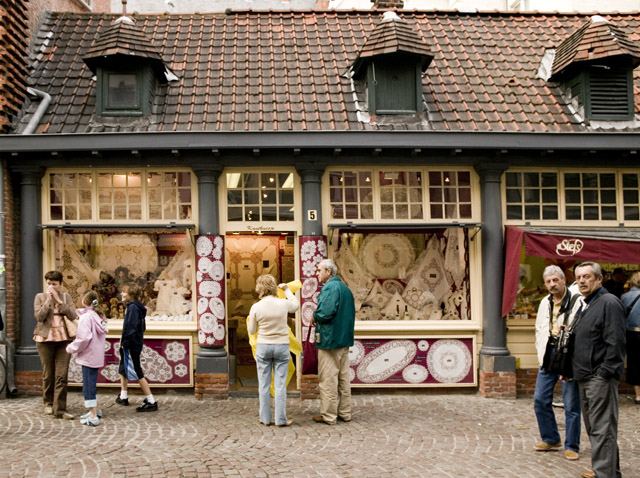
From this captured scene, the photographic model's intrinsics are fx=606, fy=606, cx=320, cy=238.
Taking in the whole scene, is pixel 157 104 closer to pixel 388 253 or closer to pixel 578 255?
pixel 388 253

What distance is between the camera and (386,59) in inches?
360

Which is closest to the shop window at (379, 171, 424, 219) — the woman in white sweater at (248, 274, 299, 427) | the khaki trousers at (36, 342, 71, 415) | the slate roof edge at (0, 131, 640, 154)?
the slate roof edge at (0, 131, 640, 154)

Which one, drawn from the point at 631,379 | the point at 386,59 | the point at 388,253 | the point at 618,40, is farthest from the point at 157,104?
the point at 631,379

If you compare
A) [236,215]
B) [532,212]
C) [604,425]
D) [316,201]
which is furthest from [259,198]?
[604,425]

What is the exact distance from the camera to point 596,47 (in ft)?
29.8

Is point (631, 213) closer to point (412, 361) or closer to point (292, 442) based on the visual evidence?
point (412, 361)

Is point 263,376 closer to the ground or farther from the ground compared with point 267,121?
closer to the ground

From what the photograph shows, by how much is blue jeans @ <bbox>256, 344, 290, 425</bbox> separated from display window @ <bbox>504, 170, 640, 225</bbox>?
413 centimetres

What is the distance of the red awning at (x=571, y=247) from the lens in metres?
8.10

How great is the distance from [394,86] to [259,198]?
2682 mm

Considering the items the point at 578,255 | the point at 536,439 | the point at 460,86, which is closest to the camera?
the point at 536,439

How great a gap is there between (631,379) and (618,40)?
16.3 feet

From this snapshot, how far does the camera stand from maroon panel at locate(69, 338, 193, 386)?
8594 millimetres

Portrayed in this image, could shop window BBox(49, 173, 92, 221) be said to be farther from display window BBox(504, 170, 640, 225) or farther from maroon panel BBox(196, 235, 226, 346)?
display window BBox(504, 170, 640, 225)
